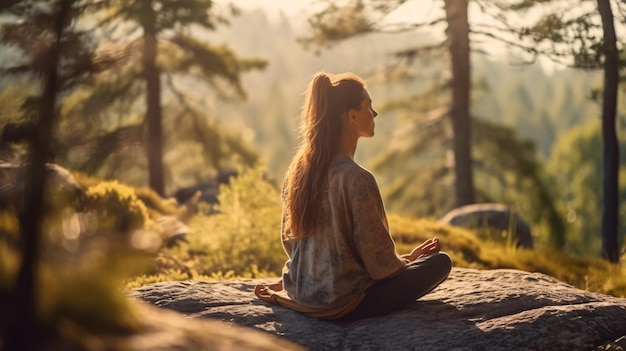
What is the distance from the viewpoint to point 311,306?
5133mm

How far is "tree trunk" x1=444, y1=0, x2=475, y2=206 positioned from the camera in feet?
46.9

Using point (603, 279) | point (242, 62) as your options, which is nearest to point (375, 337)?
point (603, 279)

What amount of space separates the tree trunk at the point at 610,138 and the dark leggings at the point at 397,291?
21.6 feet

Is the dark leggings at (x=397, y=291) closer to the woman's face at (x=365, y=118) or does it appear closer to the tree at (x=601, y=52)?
the woman's face at (x=365, y=118)

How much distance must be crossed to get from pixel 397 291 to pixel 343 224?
0.55 m

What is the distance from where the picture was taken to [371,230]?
193 inches

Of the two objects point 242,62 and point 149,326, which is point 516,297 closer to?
point 149,326

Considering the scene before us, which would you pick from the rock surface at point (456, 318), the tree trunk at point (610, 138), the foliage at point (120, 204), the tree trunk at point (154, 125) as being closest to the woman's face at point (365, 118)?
the rock surface at point (456, 318)

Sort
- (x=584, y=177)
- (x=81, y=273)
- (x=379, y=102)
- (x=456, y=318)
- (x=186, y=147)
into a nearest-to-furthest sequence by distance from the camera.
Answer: (x=81, y=273), (x=456, y=318), (x=186, y=147), (x=379, y=102), (x=584, y=177)

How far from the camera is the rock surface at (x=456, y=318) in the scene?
452cm

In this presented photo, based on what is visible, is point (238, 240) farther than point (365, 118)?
Yes

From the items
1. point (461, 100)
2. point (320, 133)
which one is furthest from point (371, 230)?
point (461, 100)

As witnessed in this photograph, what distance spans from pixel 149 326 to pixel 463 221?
13049 mm

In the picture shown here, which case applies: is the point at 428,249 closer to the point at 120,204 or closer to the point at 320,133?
the point at 320,133
